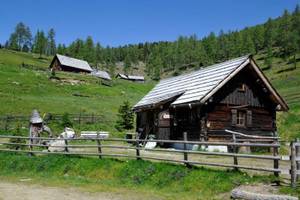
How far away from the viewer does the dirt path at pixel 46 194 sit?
1361cm

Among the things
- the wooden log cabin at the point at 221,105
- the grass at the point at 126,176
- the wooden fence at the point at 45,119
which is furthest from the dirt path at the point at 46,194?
the wooden fence at the point at 45,119

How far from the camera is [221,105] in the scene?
89.9 feet

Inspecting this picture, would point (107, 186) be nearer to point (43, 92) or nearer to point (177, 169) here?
point (177, 169)

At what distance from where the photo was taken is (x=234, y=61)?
92.5 feet

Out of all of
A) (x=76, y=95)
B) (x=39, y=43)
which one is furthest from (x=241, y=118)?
(x=39, y=43)

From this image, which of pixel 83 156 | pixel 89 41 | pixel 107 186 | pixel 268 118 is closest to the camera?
pixel 107 186

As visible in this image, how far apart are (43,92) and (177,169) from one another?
59.2 m

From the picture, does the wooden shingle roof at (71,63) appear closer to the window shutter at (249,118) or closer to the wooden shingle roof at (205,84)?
the wooden shingle roof at (205,84)

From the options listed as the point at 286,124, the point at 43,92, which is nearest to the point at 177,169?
the point at 286,124

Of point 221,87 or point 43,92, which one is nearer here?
point 221,87

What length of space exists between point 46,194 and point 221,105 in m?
15.7

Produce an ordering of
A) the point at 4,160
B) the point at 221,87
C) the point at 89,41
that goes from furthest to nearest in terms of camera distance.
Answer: the point at 89,41
the point at 221,87
the point at 4,160

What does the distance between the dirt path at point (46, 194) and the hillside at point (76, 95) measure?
79.1ft

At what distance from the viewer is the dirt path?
536 inches
